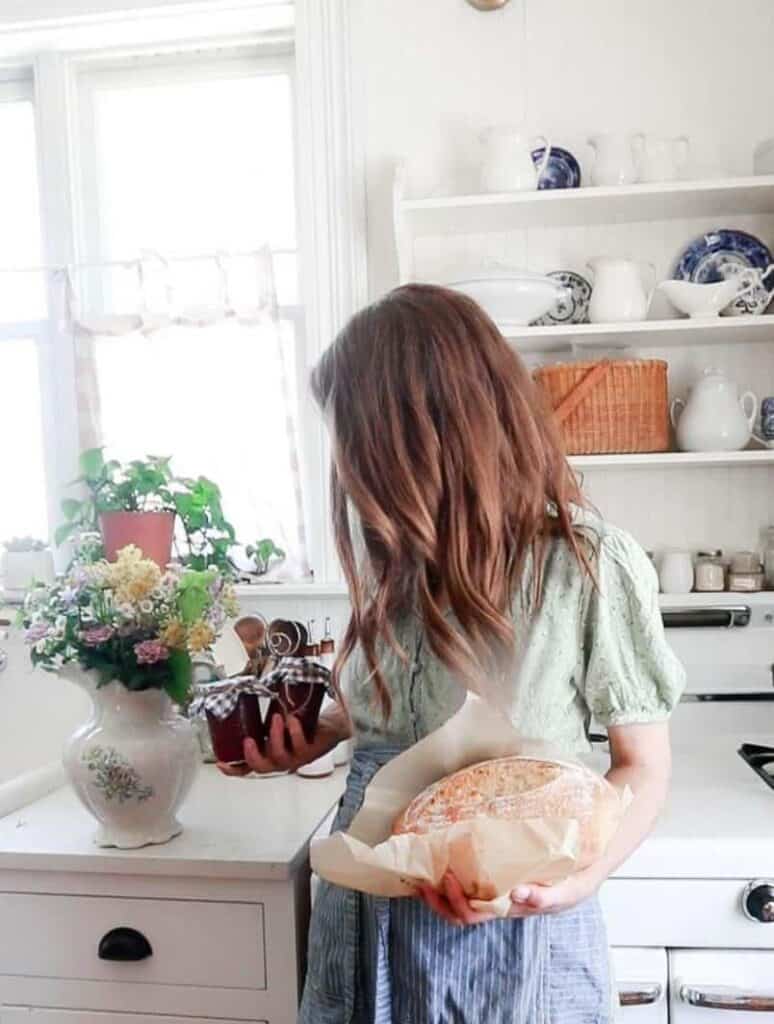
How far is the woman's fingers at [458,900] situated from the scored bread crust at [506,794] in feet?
0.13

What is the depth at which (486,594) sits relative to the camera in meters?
0.83

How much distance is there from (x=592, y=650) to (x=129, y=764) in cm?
72

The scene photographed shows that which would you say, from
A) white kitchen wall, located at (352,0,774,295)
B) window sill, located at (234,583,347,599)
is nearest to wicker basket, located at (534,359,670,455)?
white kitchen wall, located at (352,0,774,295)

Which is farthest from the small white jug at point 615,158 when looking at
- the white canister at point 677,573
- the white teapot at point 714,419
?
the white canister at point 677,573

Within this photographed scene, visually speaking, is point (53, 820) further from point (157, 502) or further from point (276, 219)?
point (276, 219)

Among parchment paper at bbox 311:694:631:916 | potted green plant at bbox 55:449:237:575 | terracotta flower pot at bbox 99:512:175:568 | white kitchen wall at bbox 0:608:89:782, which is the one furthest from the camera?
white kitchen wall at bbox 0:608:89:782

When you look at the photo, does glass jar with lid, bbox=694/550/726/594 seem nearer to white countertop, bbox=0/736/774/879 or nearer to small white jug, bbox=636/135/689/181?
white countertop, bbox=0/736/774/879

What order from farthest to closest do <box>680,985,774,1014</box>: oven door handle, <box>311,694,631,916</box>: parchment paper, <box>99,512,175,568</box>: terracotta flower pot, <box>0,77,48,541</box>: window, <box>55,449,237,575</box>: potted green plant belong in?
<box>0,77,48,541</box>: window → <box>99,512,175,568</box>: terracotta flower pot → <box>55,449,237,575</box>: potted green plant → <box>680,985,774,1014</box>: oven door handle → <box>311,694,631,916</box>: parchment paper

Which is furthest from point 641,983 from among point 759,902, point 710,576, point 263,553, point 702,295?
point 702,295

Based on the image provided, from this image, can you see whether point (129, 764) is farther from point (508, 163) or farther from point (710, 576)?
point (508, 163)

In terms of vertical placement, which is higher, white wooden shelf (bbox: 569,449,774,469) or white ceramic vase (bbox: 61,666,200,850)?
white wooden shelf (bbox: 569,449,774,469)

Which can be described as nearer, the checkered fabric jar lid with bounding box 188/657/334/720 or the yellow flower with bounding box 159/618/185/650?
the checkered fabric jar lid with bounding box 188/657/334/720

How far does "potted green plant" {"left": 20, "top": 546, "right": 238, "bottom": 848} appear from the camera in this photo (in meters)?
1.26

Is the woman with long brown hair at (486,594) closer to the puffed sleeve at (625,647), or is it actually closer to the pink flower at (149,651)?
the puffed sleeve at (625,647)
